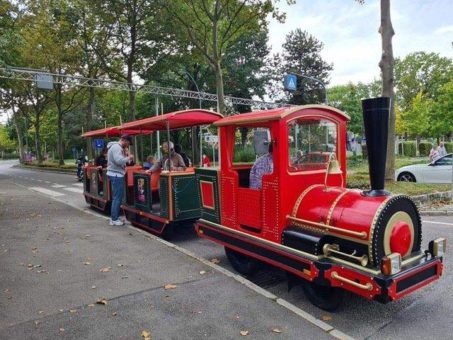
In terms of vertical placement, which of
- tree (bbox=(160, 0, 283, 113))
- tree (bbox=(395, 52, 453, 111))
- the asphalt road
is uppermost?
tree (bbox=(395, 52, 453, 111))

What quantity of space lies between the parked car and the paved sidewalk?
34.7ft

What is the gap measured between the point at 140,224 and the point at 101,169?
3004 mm

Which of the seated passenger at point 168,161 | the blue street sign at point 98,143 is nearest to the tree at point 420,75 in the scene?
the blue street sign at point 98,143

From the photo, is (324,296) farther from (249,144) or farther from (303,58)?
(303,58)

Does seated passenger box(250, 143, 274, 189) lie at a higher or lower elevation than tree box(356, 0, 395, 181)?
lower

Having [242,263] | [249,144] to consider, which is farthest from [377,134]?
[242,263]

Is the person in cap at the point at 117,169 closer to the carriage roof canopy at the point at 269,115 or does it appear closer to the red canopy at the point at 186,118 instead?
the red canopy at the point at 186,118

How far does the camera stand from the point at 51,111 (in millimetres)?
48312

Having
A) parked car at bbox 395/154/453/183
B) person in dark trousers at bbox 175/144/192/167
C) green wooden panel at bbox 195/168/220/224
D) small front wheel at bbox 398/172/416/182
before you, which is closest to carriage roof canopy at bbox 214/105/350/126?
green wooden panel at bbox 195/168/220/224

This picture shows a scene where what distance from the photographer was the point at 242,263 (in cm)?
573

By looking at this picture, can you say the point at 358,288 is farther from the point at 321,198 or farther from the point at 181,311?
the point at 181,311

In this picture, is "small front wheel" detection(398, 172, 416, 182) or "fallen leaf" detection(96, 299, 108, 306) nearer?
"fallen leaf" detection(96, 299, 108, 306)

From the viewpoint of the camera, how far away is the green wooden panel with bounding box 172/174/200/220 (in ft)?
24.9

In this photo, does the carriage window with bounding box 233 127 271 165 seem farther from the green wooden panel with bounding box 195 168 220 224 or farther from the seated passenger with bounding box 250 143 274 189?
the green wooden panel with bounding box 195 168 220 224
